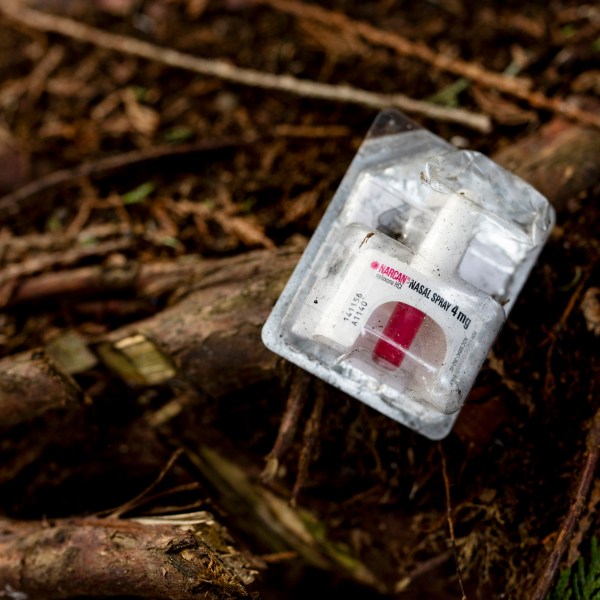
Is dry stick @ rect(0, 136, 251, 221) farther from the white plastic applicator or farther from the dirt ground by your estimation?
the white plastic applicator

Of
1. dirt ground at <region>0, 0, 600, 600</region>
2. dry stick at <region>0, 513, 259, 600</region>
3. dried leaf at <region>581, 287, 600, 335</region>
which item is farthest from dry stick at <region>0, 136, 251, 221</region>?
dried leaf at <region>581, 287, 600, 335</region>

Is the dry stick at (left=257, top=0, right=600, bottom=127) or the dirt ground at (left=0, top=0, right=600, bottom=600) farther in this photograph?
the dry stick at (left=257, top=0, right=600, bottom=127)

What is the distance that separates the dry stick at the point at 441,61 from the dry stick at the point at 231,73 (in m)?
0.16

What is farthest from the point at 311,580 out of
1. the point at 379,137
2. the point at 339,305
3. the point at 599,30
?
the point at 599,30

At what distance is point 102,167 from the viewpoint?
240cm

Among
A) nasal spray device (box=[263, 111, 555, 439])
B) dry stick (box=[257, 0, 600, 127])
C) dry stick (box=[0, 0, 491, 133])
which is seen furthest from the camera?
dry stick (box=[0, 0, 491, 133])

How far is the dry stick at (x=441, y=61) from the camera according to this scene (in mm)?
2129

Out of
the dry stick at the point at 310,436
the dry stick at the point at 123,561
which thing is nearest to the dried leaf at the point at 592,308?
the dry stick at the point at 310,436

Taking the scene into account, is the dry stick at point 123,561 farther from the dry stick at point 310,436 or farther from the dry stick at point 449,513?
the dry stick at point 449,513

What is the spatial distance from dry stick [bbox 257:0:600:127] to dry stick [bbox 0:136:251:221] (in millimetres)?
661

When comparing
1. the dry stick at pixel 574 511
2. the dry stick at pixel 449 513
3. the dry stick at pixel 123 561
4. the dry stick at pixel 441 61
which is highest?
the dry stick at pixel 441 61

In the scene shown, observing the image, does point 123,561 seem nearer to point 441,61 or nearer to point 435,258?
point 435,258

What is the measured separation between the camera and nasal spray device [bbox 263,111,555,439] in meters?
1.41

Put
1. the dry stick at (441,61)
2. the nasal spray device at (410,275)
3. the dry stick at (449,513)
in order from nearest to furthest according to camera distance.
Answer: the nasal spray device at (410,275)
the dry stick at (449,513)
the dry stick at (441,61)
